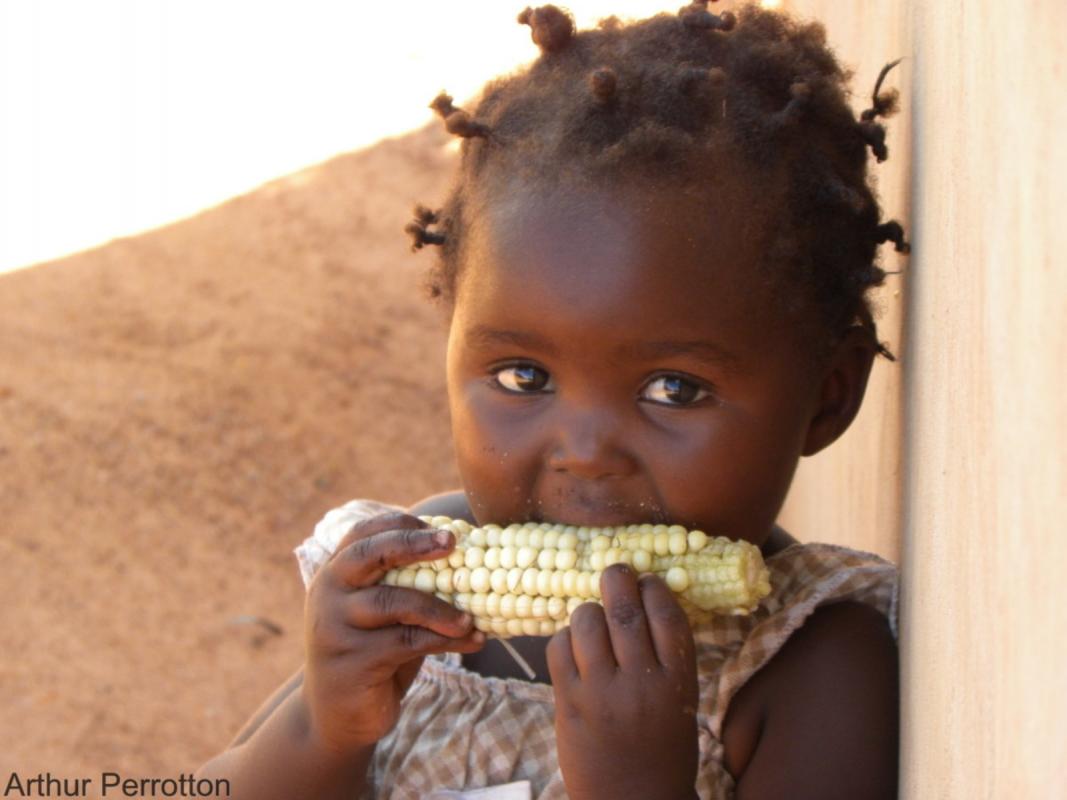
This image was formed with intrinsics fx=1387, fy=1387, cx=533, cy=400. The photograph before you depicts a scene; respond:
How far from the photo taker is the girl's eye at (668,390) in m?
2.12

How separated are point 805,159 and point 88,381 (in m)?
4.40

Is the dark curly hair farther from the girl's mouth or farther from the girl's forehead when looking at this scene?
the girl's mouth

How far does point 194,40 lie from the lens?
8.78 m

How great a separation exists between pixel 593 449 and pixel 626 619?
0.85 ft

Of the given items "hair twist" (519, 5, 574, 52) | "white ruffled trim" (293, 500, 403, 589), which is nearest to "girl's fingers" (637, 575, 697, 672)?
"white ruffled trim" (293, 500, 403, 589)

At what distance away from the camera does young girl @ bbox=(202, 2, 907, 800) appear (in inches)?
80.7

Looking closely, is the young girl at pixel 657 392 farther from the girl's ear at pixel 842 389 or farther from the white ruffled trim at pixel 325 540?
the white ruffled trim at pixel 325 540

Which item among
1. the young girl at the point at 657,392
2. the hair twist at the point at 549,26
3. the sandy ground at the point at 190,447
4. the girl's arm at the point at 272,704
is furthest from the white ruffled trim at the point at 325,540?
the sandy ground at the point at 190,447

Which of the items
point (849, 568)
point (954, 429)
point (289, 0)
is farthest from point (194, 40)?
point (954, 429)

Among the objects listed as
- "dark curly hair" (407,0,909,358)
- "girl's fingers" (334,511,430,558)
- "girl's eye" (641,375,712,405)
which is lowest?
"girl's fingers" (334,511,430,558)

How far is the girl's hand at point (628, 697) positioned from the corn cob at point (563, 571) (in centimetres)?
8

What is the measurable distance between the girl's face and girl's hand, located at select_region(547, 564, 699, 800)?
20 centimetres

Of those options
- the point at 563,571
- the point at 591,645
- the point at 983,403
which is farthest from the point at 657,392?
the point at 983,403

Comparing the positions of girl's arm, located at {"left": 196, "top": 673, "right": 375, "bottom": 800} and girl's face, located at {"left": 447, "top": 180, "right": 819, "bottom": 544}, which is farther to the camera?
girl's arm, located at {"left": 196, "top": 673, "right": 375, "bottom": 800}
